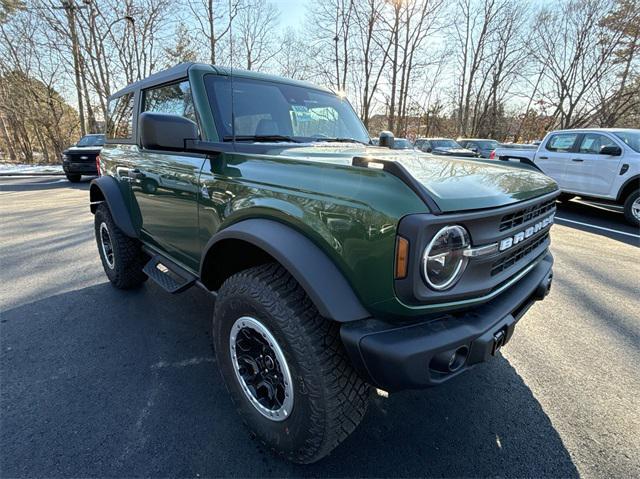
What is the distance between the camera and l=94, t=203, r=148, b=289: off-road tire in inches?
131

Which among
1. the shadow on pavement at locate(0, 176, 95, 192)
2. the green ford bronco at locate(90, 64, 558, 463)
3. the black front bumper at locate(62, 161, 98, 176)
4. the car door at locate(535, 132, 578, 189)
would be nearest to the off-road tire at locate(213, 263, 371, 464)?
the green ford bronco at locate(90, 64, 558, 463)

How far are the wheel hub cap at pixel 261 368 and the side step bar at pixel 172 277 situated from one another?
757 mm

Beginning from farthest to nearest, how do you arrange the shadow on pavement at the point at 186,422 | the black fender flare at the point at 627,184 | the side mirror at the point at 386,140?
the black fender flare at the point at 627,184
the side mirror at the point at 386,140
the shadow on pavement at the point at 186,422

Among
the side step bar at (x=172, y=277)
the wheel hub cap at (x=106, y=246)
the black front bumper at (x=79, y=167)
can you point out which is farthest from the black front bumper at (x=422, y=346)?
the black front bumper at (x=79, y=167)

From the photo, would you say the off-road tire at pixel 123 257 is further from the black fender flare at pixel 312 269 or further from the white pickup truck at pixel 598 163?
the white pickup truck at pixel 598 163

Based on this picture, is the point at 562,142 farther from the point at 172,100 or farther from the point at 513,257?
the point at 172,100

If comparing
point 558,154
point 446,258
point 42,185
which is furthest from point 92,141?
point 446,258

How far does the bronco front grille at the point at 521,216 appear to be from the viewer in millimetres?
1511

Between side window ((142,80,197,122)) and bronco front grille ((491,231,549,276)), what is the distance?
199 cm

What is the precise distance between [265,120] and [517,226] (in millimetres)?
1707

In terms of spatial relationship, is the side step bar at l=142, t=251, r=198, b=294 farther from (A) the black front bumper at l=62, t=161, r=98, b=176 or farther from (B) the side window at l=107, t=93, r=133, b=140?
(A) the black front bumper at l=62, t=161, r=98, b=176

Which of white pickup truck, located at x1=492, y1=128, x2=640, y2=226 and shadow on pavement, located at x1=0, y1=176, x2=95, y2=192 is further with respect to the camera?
shadow on pavement, located at x1=0, y1=176, x2=95, y2=192

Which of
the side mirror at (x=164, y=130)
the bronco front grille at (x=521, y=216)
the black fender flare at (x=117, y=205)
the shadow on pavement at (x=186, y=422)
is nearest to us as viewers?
the bronco front grille at (x=521, y=216)

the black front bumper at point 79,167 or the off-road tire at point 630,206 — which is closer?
the off-road tire at point 630,206
